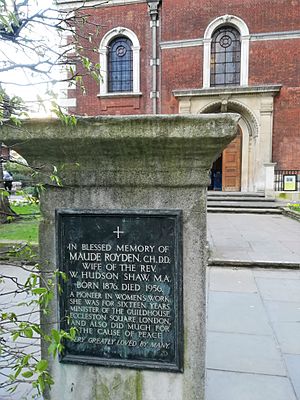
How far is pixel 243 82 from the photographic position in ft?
50.9

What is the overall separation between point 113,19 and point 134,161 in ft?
58.6

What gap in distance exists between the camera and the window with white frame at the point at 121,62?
669 inches

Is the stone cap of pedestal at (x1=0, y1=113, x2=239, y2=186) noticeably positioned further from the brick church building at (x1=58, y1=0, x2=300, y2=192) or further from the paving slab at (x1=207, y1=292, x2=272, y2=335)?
the brick church building at (x1=58, y1=0, x2=300, y2=192)

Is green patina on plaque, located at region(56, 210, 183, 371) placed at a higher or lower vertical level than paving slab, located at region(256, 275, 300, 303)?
higher

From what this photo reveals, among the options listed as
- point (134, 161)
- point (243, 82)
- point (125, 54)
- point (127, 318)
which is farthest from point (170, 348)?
point (125, 54)

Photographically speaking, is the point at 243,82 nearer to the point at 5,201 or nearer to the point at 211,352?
the point at 5,201

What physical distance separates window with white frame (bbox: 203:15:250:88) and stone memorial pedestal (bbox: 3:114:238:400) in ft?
50.0

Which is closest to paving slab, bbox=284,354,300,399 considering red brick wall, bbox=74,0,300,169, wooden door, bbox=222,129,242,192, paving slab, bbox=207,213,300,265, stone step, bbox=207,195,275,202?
paving slab, bbox=207,213,300,265

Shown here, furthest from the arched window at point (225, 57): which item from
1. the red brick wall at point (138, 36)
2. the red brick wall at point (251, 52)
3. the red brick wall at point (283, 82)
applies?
the red brick wall at point (138, 36)

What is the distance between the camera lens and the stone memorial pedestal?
5.69 ft

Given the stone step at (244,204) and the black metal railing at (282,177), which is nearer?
the stone step at (244,204)

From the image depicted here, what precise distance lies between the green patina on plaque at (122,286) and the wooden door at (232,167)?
15223 millimetres

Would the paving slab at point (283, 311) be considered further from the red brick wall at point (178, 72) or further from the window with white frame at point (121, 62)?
the window with white frame at point (121, 62)

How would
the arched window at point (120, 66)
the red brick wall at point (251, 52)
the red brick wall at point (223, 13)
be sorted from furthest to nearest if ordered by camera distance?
the arched window at point (120, 66)
the red brick wall at point (251, 52)
the red brick wall at point (223, 13)
